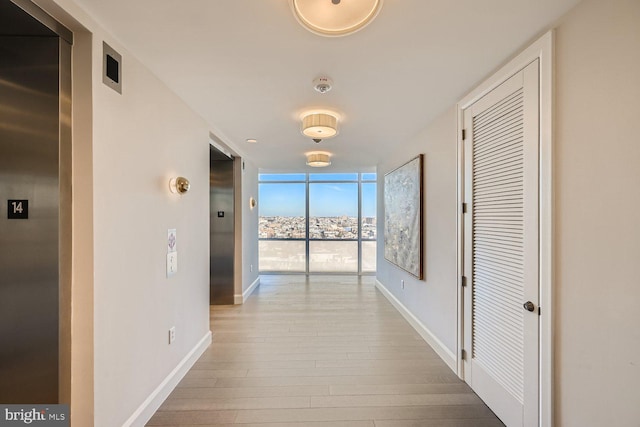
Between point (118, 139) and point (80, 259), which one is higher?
point (118, 139)

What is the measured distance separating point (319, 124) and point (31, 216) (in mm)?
2033

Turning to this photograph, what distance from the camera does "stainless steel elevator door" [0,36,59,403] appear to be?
131 centimetres

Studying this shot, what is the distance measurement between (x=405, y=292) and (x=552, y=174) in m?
2.68

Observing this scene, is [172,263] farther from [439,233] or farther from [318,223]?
[318,223]

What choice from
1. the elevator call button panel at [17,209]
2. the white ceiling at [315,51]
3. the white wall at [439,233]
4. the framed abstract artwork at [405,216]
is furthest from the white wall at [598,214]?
the elevator call button panel at [17,209]

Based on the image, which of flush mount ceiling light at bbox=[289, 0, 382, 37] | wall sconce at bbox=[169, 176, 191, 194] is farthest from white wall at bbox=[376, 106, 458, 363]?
wall sconce at bbox=[169, 176, 191, 194]

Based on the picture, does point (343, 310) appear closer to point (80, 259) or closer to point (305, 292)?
point (305, 292)

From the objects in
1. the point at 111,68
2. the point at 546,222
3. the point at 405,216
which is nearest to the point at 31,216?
the point at 111,68

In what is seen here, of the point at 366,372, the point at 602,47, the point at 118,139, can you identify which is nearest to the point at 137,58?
the point at 118,139

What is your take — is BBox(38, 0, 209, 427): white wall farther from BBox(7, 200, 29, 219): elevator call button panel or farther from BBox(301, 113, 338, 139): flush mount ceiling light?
BBox(301, 113, 338, 139): flush mount ceiling light

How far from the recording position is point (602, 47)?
117 centimetres

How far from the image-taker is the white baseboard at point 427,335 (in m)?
2.44

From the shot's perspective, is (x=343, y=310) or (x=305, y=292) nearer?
(x=343, y=310)

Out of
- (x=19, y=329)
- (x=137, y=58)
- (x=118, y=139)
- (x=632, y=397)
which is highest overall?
(x=137, y=58)
